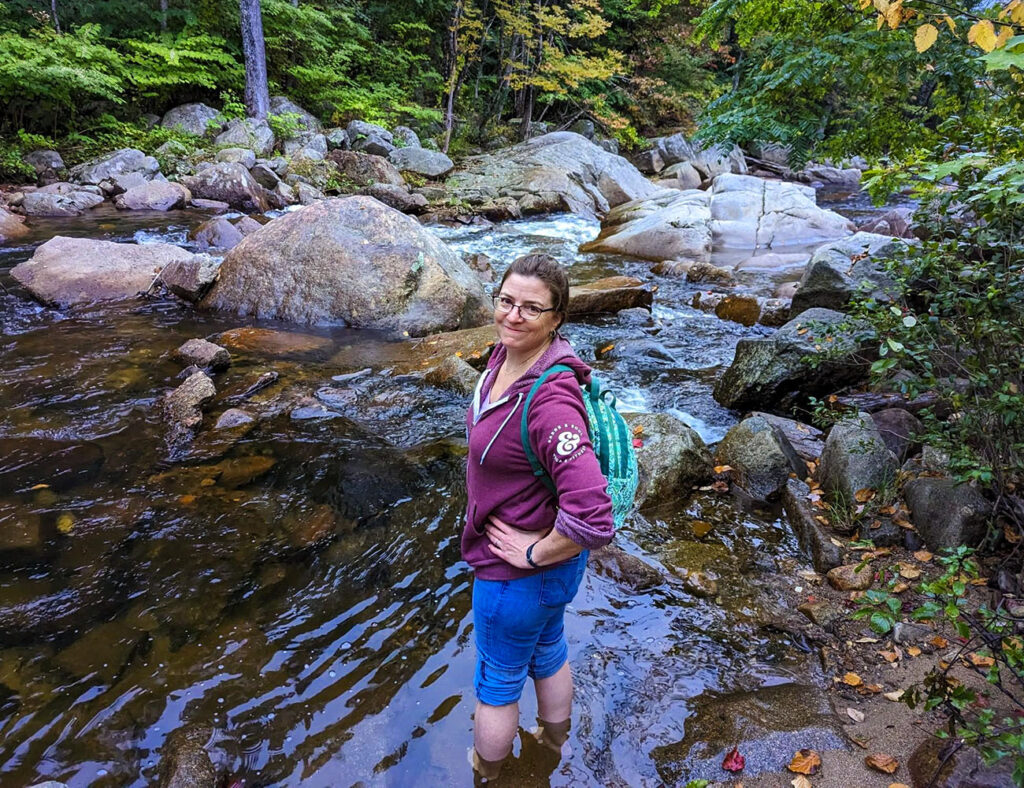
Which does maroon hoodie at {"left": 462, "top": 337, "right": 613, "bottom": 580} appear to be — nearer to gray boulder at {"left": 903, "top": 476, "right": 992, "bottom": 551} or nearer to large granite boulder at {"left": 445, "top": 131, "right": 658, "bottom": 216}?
gray boulder at {"left": 903, "top": 476, "right": 992, "bottom": 551}

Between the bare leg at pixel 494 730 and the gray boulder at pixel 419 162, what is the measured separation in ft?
59.0

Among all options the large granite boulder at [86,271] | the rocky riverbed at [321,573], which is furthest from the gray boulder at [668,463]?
the large granite boulder at [86,271]

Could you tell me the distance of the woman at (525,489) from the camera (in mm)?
1944

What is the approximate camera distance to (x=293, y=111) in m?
19.4

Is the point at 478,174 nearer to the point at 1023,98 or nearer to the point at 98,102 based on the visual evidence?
the point at 98,102

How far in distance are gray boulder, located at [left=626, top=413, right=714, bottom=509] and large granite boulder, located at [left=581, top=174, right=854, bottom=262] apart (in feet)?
31.7

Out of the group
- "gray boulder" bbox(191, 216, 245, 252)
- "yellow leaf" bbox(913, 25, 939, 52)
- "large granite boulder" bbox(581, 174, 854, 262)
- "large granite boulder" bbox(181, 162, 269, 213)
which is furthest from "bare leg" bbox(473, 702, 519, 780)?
"large granite boulder" bbox(181, 162, 269, 213)

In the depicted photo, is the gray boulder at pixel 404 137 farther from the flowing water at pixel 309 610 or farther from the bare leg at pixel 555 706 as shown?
the bare leg at pixel 555 706

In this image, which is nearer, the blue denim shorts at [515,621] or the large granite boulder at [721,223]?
the blue denim shorts at [515,621]

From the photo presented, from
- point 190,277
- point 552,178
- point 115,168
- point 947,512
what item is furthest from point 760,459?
point 115,168

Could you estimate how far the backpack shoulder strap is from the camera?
2021 mm

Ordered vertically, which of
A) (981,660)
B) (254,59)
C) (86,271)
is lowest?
(86,271)

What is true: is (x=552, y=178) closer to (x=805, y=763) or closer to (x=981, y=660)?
(x=981, y=660)

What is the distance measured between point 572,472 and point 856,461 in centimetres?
342
